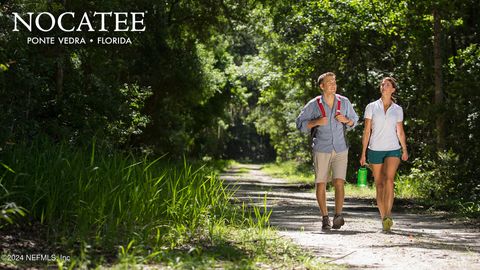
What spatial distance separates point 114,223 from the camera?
319 inches

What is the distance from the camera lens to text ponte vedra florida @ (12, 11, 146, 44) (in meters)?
14.1

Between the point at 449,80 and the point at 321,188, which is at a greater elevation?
the point at 449,80

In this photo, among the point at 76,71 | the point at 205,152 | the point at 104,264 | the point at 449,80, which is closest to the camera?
the point at 104,264

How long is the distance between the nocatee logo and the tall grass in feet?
16.9

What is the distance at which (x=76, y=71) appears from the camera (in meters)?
16.5

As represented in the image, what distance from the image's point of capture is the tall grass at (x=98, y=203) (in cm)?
773

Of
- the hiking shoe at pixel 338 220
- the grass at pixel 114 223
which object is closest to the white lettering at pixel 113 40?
the grass at pixel 114 223

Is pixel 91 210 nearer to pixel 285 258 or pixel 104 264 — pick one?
pixel 104 264

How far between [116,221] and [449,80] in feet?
44.2

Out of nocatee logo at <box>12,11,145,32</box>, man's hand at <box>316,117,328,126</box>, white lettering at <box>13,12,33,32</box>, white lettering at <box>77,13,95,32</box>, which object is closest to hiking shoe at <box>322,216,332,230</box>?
man's hand at <box>316,117,328,126</box>

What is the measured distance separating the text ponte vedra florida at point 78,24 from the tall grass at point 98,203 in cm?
483

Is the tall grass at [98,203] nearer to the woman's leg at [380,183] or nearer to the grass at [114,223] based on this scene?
the grass at [114,223]

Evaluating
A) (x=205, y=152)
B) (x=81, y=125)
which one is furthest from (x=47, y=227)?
(x=205, y=152)

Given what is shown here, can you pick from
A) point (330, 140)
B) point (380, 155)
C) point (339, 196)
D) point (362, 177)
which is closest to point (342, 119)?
point (330, 140)
